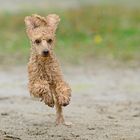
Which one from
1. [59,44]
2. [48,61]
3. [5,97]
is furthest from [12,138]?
[59,44]

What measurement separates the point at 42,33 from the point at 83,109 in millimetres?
2530

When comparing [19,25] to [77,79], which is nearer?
[77,79]

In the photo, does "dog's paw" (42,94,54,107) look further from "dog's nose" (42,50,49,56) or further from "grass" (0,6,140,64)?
"grass" (0,6,140,64)

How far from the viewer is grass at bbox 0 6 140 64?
17156mm

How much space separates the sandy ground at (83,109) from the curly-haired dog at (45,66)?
38 cm

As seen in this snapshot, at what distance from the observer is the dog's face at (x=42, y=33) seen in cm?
882

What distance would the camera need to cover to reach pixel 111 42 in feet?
60.7

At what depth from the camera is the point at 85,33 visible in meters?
19.3

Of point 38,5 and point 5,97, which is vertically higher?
Result: point 38,5

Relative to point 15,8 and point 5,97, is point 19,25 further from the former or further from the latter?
point 5,97

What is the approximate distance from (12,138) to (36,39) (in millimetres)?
1142

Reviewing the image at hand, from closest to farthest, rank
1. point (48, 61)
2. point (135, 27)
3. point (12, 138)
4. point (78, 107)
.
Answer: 1. point (12, 138)
2. point (48, 61)
3. point (78, 107)
4. point (135, 27)

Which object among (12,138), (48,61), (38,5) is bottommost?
(12,138)

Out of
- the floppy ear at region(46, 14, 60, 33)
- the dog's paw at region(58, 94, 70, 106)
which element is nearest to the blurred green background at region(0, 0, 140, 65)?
the floppy ear at region(46, 14, 60, 33)
